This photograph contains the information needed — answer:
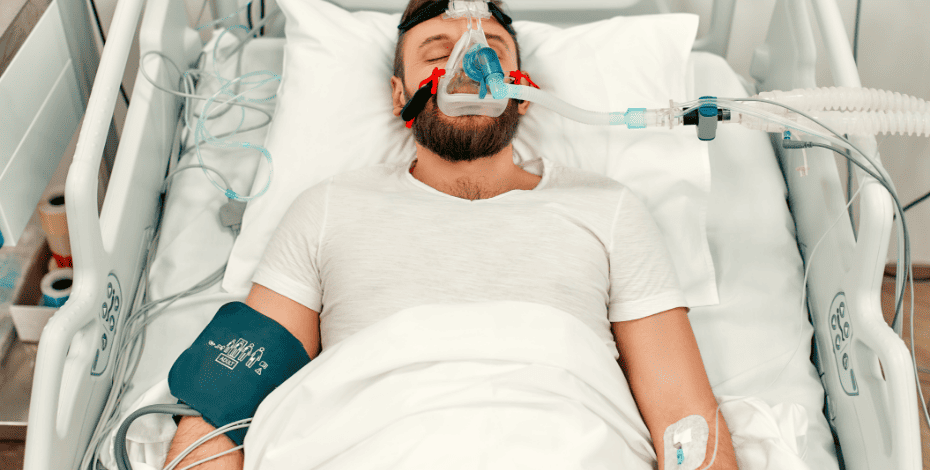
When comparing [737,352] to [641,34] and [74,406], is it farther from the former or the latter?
[74,406]

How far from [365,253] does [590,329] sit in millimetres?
411

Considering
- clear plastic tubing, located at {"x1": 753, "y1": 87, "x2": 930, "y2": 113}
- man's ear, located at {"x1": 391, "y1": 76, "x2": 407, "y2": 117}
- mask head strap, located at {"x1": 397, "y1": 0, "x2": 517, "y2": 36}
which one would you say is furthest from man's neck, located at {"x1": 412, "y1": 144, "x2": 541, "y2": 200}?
clear plastic tubing, located at {"x1": 753, "y1": 87, "x2": 930, "y2": 113}

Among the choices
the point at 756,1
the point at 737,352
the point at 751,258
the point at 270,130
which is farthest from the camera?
the point at 756,1

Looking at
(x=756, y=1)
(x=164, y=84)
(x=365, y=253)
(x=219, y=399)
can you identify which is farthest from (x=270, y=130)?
(x=756, y=1)

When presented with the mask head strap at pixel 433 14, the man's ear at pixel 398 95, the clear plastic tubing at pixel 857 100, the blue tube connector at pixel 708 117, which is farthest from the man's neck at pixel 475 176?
the clear plastic tubing at pixel 857 100

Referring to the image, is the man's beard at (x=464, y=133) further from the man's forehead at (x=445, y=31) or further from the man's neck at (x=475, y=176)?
the man's forehead at (x=445, y=31)

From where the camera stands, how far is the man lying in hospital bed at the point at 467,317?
104 centimetres

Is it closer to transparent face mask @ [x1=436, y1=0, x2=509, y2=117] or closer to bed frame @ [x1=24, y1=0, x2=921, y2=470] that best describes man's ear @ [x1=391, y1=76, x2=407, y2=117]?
transparent face mask @ [x1=436, y1=0, x2=509, y2=117]

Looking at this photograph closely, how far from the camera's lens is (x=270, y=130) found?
164cm

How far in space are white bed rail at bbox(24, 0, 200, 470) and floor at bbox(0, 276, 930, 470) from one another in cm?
52

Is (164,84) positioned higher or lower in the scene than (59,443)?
higher

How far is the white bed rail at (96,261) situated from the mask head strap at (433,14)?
21.1 inches

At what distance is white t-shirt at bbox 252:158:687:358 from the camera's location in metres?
1.23

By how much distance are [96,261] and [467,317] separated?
63cm
